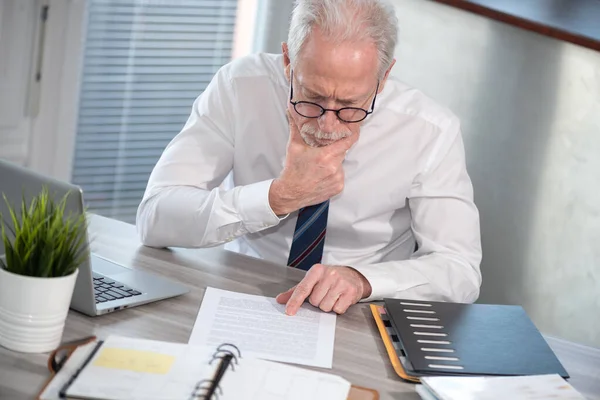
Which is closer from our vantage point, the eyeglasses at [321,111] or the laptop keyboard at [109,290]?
the laptop keyboard at [109,290]

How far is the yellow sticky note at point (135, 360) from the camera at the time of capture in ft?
3.96

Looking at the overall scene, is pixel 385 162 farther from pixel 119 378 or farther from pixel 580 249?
pixel 119 378

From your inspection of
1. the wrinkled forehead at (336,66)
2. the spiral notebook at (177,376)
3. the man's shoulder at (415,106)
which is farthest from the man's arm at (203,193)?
the spiral notebook at (177,376)

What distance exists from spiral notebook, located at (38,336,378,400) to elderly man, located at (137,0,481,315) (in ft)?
0.91

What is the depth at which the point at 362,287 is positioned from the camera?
1676mm

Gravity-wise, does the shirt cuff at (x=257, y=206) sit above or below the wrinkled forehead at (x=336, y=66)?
below

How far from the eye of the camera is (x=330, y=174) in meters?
1.86

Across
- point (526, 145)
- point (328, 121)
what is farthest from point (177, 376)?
point (526, 145)

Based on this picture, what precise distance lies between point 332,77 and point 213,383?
763mm

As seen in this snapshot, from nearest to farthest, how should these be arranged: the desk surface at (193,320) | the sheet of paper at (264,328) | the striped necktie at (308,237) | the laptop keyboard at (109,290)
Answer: the desk surface at (193,320)
the sheet of paper at (264,328)
the laptop keyboard at (109,290)
the striped necktie at (308,237)

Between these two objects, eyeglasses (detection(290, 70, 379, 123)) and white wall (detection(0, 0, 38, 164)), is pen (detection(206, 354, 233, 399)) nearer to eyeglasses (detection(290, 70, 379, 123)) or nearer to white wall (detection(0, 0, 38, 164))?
eyeglasses (detection(290, 70, 379, 123))

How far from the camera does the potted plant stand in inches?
47.5

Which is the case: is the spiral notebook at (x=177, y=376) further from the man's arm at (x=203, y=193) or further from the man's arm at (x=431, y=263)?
the man's arm at (x=203, y=193)

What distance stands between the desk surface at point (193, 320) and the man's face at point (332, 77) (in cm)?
34
